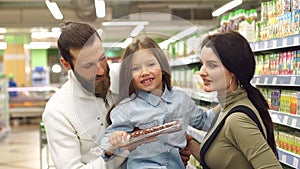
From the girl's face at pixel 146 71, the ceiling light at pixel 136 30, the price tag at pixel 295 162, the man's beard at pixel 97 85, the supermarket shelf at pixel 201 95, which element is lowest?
the price tag at pixel 295 162

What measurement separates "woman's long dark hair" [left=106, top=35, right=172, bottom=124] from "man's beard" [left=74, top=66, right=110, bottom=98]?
11cm

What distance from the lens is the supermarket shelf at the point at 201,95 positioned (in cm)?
178

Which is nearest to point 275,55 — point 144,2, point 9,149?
point 9,149

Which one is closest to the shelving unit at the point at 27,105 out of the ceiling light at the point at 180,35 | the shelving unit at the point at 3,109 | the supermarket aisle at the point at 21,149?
the supermarket aisle at the point at 21,149

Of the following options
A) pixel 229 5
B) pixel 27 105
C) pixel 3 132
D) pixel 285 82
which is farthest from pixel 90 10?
pixel 285 82

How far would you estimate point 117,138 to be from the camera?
5.26 ft

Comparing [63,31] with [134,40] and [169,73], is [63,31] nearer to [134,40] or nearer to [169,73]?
[134,40]

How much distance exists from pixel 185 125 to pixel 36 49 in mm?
24545

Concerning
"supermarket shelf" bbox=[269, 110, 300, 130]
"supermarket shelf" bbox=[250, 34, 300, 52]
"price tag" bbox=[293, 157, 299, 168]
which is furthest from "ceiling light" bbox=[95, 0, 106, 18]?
"price tag" bbox=[293, 157, 299, 168]

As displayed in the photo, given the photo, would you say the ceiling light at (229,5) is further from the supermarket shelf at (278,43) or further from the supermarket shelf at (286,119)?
the supermarket shelf at (286,119)

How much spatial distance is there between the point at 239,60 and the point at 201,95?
198 millimetres

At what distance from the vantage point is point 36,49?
25.4 meters

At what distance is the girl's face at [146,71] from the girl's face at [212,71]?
0.82 feet

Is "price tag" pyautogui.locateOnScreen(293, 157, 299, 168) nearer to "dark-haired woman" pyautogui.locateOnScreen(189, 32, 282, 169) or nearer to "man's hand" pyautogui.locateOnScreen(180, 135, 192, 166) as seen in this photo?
"dark-haired woman" pyautogui.locateOnScreen(189, 32, 282, 169)
